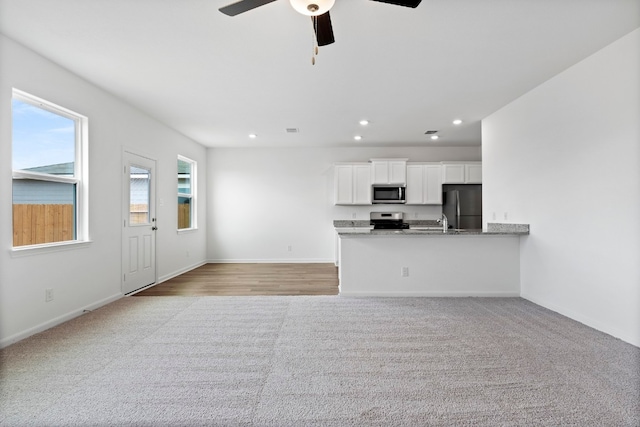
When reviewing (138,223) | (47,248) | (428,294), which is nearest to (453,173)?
(428,294)

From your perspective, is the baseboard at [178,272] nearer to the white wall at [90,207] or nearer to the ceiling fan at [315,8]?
the white wall at [90,207]

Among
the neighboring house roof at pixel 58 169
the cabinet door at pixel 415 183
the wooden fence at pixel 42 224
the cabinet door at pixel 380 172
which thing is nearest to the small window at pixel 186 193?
the neighboring house roof at pixel 58 169

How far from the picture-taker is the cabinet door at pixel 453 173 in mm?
6543

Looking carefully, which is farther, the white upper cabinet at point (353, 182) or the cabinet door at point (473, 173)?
the white upper cabinet at point (353, 182)

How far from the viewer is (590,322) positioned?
3.03 m

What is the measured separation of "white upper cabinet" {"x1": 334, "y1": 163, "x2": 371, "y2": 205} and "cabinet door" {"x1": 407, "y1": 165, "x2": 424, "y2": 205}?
83 cm

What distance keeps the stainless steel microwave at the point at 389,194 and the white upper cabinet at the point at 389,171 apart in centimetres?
13

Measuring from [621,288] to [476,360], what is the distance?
1.55 m

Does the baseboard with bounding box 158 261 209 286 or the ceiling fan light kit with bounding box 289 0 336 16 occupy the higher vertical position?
the ceiling fan light kit with bounding box 289 0 336 16

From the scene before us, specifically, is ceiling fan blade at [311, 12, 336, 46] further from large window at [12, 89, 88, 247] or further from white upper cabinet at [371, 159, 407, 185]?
white upper cabinet at [371, 159, 407, 185]

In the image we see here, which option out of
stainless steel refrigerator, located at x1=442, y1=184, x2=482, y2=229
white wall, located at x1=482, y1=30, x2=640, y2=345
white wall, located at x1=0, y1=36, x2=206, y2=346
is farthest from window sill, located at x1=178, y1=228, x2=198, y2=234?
white wall, located at x1=482, y1=30, x2=640, y2=345

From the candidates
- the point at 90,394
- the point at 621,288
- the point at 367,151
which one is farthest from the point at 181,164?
the point at 621,288

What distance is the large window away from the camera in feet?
9.32

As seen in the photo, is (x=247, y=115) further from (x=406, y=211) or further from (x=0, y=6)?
(x=406, y=211)
